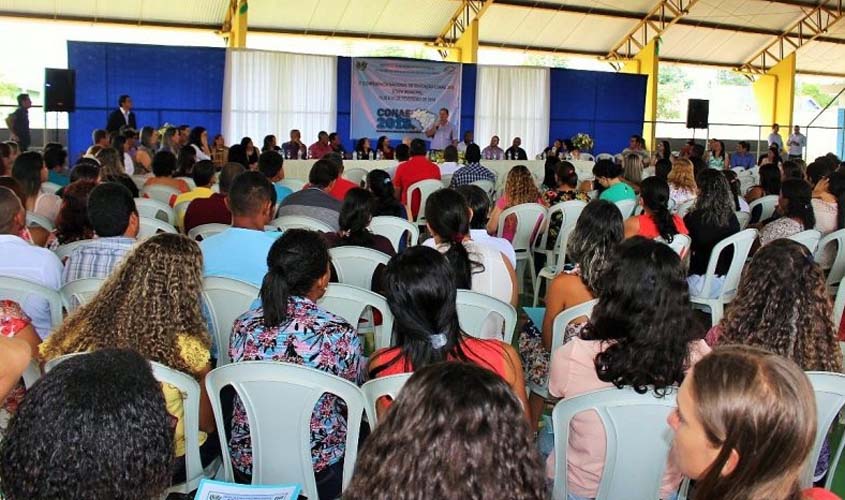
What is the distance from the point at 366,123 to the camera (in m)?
16.8

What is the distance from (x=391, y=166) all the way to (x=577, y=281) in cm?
822

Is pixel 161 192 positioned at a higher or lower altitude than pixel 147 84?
lower

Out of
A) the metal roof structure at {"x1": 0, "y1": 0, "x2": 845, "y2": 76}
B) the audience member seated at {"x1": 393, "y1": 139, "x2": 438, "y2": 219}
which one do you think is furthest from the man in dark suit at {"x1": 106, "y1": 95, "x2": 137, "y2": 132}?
the audience member seated at {"x1": 393, "y1": 139, "x2": 438, "y2": 219}


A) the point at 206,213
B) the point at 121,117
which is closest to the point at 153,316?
the point at 206,213

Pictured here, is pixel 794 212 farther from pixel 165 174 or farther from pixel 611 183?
pixel 165 174

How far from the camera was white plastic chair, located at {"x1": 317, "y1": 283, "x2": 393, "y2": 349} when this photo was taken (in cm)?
352

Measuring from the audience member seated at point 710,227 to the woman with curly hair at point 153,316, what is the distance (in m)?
3.50

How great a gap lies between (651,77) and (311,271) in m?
19.2

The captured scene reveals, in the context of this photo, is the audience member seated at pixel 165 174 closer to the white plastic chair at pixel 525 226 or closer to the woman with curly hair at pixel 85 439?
the white plastic chair at pixel 525 226

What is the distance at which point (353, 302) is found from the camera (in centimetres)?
359

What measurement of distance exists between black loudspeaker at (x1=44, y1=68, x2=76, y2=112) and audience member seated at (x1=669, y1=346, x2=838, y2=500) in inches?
473

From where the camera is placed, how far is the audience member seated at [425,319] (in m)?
2.38

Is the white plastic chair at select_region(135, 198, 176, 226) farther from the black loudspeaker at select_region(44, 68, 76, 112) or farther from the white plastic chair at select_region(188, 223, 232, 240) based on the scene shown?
the black loudspeaker at select_region(44, 68, 76, 112)

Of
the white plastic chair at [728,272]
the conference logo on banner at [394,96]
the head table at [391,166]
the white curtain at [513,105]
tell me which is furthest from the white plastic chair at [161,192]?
the white curtain at [513,105]
